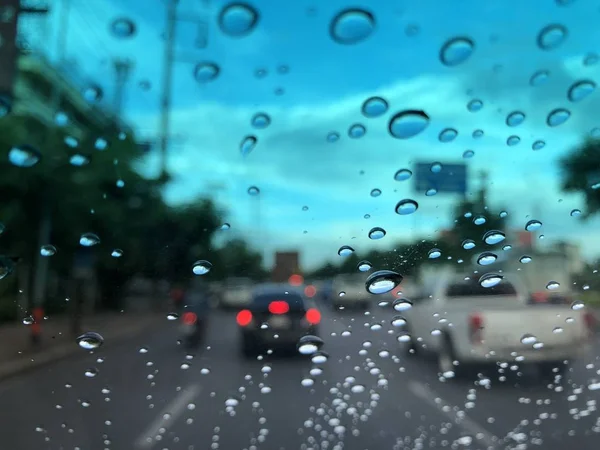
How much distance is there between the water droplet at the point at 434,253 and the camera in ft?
11.0

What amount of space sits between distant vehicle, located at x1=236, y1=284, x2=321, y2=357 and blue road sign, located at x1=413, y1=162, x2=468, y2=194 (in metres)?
0.90

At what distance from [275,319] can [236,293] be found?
0.27 m

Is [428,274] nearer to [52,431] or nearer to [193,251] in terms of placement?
[193,251]

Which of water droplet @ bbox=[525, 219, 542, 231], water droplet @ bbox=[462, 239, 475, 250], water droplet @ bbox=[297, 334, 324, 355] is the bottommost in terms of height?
water droplet @ bbox=[297, 334, 324, 355]

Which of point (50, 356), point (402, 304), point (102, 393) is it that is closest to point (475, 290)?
point (402, 304)

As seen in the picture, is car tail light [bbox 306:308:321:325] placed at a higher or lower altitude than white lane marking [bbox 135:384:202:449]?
higher

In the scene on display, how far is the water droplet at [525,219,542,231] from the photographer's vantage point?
3395 millimetres

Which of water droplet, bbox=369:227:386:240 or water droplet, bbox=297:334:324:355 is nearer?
water droplet, bbox=297:334:324:355

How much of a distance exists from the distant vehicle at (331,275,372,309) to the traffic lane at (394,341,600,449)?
411 millimetres

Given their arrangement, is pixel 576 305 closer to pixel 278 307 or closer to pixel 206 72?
pixel 278 307

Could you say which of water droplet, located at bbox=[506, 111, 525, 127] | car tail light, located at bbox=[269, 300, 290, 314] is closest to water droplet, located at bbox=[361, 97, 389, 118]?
water droplet, located at bbox=[506, 111, 525, 127]

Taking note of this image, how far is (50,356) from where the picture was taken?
3174 millimetres

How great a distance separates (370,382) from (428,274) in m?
0.69

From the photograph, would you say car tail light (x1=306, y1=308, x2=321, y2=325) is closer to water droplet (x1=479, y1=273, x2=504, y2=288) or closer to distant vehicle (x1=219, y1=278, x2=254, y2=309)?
distant vehicle (x1=219, y1=278, x2=254, y2=309)
